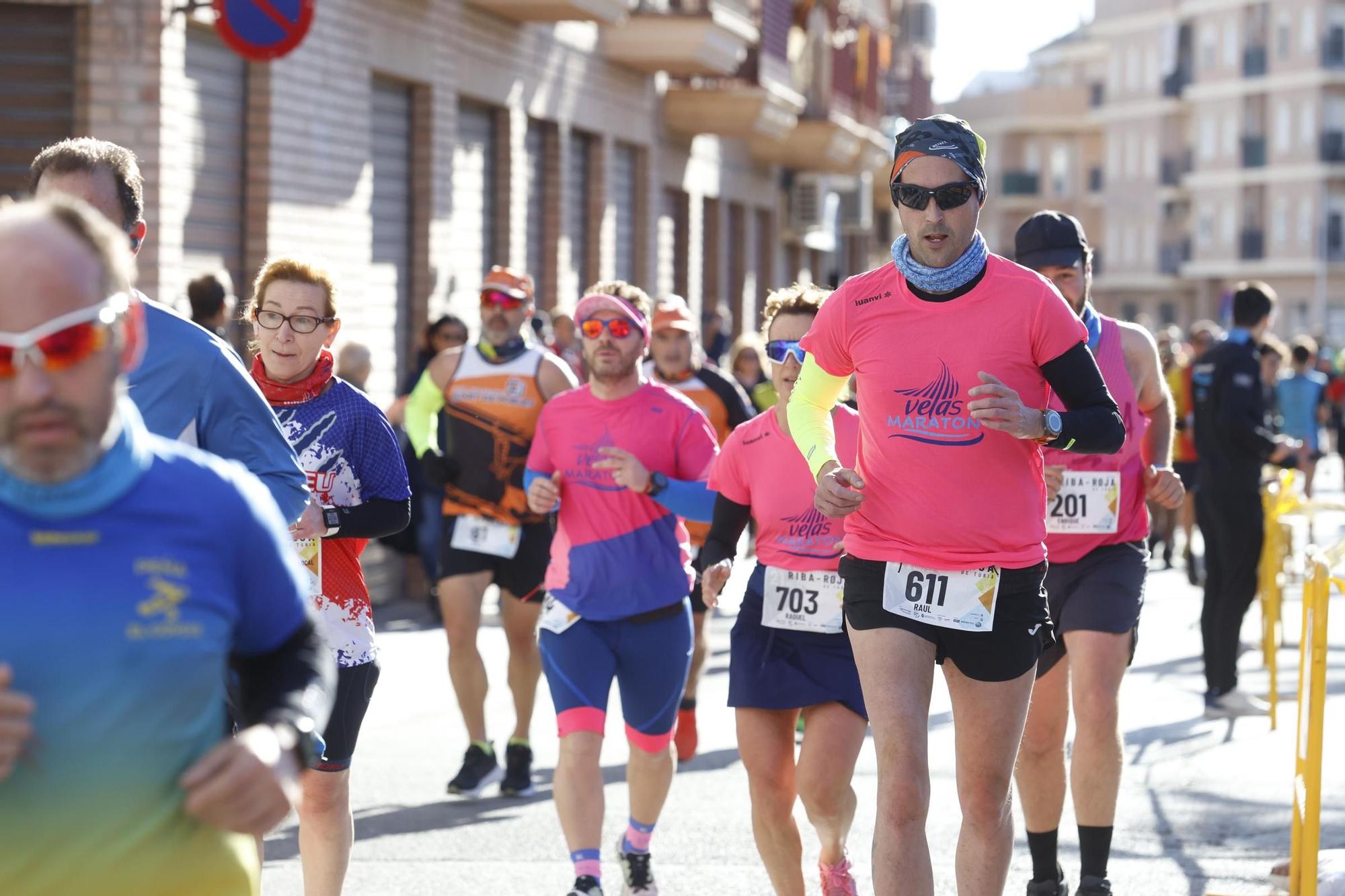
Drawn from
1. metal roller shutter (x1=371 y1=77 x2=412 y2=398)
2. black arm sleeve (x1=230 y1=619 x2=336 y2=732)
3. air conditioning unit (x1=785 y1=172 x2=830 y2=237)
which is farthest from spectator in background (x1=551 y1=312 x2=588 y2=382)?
air conditioning unit (x1=785 y1=172 x2=830 y2=237)

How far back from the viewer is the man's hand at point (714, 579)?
21.7ft

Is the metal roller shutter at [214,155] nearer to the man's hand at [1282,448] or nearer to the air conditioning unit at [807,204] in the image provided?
the man's hand at [1282,448]

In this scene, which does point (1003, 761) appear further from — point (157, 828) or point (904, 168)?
point (157, 828)

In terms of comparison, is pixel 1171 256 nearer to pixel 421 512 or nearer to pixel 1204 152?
pixel 1204 152

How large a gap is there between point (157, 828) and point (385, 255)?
14.2 m

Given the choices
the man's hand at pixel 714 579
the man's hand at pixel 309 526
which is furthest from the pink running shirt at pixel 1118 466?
the man's hand at pixel 309 526

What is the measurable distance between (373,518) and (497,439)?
3.83 meters

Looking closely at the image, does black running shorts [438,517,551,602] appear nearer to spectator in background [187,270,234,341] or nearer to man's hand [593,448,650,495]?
spectator in background [187,270,234,341]

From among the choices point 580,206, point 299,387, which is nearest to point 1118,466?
point 299,387

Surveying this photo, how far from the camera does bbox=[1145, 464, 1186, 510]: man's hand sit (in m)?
7.11

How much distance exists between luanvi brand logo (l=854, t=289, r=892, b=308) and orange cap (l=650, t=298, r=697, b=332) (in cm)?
511

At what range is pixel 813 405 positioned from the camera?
587cm

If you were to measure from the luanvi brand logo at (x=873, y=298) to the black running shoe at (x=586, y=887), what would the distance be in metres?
2.31

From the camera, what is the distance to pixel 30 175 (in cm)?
492
